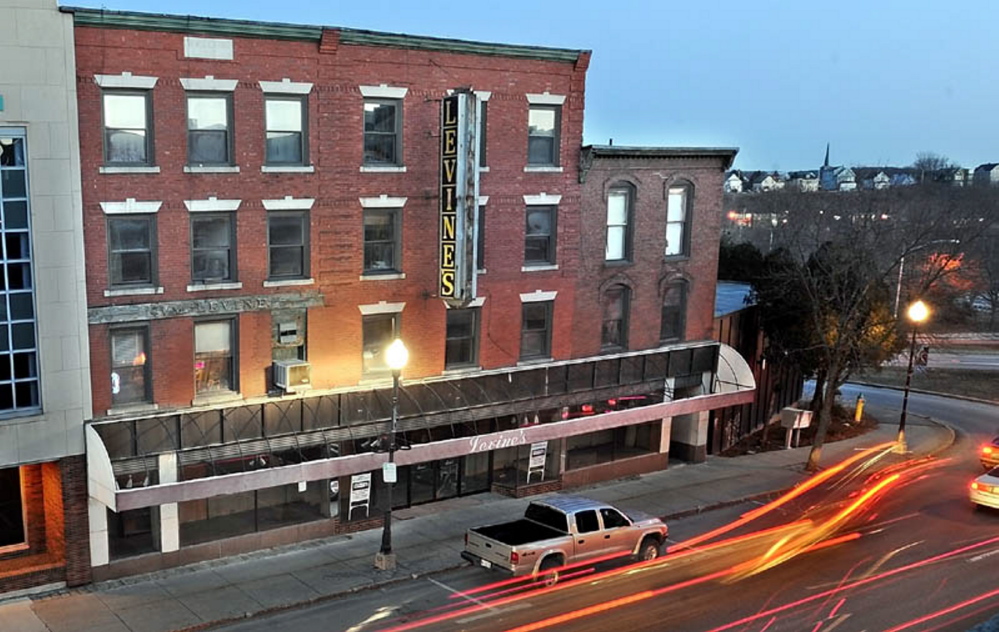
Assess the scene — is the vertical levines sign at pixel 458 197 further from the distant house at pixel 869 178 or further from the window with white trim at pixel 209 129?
the distant house at pixel 869 178

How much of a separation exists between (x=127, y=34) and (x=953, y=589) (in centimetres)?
2231

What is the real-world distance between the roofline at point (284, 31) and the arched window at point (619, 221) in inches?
A: 180

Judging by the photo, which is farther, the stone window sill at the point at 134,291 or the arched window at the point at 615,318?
the arched window at the point at 615,318

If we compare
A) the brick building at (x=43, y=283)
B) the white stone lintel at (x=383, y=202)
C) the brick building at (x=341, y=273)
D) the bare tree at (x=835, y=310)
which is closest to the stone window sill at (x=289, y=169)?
the brick building at (x=341, y=273)

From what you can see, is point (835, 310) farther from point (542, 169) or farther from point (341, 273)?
point (341, 273)

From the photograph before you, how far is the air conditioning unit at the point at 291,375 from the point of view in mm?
21891

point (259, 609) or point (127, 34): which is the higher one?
point (127, 34)

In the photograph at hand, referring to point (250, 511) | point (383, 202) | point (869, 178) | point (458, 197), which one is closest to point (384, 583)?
point (250, 511)

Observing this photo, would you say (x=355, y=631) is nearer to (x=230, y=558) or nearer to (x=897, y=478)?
(x=230, y=558)

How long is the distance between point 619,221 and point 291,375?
1220cm

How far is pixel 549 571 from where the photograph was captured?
1991 centimetres

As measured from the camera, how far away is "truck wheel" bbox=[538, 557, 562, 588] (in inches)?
781

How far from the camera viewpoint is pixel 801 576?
70.0 ft

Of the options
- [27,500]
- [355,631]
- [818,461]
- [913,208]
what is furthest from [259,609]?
[913,208]
